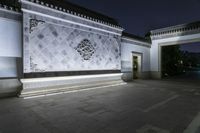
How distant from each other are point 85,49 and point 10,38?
335 centimetres

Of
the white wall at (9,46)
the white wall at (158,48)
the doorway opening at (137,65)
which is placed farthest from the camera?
the doorway opening at (137,65)

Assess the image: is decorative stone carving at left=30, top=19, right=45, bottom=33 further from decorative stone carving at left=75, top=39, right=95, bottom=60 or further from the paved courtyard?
the paved courtyard

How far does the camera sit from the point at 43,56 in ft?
19.0

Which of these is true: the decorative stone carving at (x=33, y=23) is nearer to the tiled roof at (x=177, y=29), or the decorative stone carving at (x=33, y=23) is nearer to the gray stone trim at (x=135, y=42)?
the gray stone trim at (x=135, y=42)

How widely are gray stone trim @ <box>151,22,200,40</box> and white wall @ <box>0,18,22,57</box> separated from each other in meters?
10.7

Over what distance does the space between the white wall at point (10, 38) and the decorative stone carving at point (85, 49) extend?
255cm

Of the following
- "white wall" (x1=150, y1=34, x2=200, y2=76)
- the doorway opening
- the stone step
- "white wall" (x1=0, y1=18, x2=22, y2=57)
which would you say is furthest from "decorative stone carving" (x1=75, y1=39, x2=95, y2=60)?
"white wall" (x1=150, y1=34, x2=200, y2=76)

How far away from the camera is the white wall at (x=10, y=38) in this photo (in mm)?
5191

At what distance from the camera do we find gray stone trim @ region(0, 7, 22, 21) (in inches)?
205

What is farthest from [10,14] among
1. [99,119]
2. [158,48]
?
[158,48]

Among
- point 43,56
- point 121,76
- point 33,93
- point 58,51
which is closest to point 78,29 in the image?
point 58,51

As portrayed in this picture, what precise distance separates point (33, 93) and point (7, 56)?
1.71m

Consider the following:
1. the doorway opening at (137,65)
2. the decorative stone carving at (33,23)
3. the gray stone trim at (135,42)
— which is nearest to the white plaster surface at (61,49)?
the decorative stone carving at (33,23)

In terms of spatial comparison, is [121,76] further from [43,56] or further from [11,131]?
[11,131]
